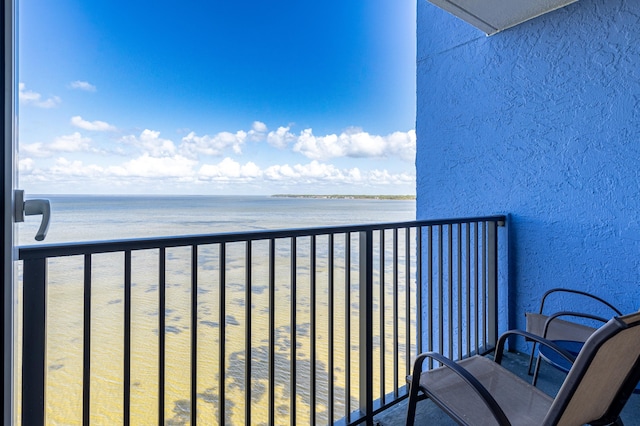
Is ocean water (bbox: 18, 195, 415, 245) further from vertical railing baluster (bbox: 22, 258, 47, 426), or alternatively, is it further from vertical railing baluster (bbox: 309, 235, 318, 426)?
vertical railing baluster (bbox: 22, 258, 47, 426)

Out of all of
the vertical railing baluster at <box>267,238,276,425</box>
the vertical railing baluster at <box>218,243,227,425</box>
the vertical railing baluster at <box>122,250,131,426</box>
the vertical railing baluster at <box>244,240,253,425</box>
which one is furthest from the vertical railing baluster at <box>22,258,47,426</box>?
the vertical railing baluster at <box>267,238,276,425</box>

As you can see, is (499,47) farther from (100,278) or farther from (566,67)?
(100,278)

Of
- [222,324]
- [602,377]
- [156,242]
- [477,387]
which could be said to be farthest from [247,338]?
[602,377]

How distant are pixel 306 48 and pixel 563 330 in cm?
1681

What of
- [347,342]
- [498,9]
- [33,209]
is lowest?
[347,342]

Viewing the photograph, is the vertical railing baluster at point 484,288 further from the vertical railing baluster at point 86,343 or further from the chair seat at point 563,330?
the vertical railing baluster at point 86,343

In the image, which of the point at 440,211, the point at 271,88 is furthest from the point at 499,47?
the point at 271,88

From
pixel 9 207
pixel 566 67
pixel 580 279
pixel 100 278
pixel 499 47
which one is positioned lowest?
pixel 100 278

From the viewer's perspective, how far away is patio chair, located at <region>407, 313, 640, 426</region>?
40.2 inches

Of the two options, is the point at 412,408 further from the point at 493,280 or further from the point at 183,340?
the point at 183,340

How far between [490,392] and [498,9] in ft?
7.91

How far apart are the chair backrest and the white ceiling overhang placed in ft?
7.20

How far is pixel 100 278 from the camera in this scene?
10.8 meters

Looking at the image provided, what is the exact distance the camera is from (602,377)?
111 cm
